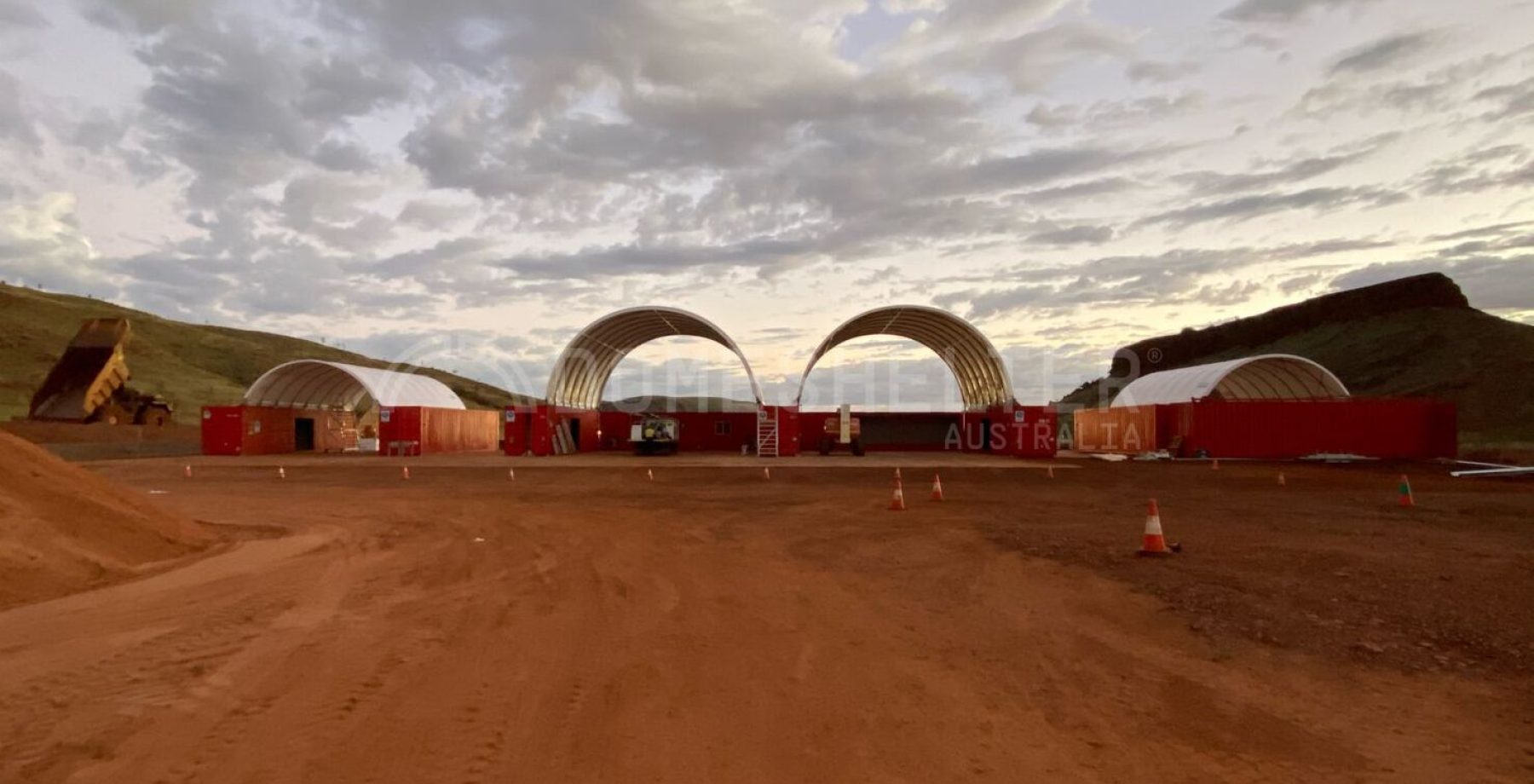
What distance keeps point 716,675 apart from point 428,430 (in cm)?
4327

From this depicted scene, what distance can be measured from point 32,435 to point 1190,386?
178ft

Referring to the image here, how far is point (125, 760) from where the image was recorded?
4395mm

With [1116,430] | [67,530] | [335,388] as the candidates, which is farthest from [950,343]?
[67,530]

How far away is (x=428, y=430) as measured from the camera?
45844 millimetres

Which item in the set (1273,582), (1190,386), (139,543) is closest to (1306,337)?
(1190,386)

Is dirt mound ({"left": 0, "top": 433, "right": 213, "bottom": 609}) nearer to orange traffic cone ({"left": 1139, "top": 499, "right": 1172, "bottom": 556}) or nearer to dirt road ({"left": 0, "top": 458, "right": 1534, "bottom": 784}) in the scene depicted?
dirt road ({"left": 0, "top": 458, "right": 1534, "bottom": 784})

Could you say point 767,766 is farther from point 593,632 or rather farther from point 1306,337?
point 1306,337

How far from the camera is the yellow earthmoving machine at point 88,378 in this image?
43.6 metres

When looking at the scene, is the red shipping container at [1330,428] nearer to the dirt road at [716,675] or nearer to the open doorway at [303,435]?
the dirt road at [716,675]

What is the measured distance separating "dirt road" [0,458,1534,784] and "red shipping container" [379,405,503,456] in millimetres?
33314

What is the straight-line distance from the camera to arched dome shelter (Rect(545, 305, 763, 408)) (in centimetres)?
4419

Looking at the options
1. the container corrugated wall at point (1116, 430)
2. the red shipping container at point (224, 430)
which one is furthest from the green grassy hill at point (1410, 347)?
the red shipping container at point (224, 430)

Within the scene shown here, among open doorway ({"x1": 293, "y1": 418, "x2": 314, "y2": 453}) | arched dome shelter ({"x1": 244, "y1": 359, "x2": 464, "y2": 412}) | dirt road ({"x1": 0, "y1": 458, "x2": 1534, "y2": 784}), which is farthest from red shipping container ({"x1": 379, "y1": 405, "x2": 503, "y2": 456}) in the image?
dirt road ({"x1": 0, "y1": 458, "x2": 1534, "y2": 784})

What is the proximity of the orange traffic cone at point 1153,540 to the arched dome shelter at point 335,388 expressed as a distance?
4014cm
